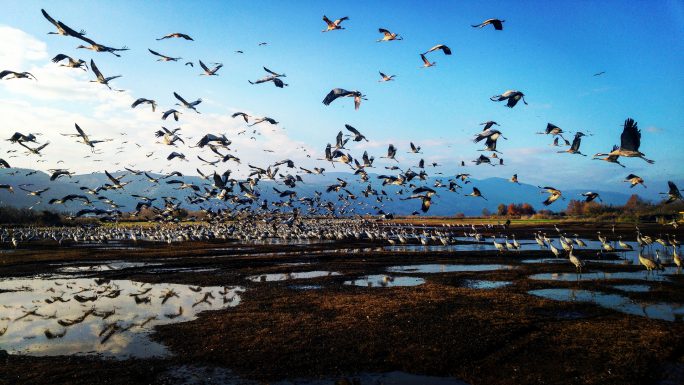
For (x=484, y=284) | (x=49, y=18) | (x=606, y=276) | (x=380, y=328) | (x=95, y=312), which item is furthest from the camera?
(x=606, y=276)

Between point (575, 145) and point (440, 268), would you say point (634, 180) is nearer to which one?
point (575, 145)

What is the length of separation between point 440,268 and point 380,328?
54.7 ft

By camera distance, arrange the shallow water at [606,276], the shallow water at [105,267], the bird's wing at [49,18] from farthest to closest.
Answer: the shallow water at [105,267] → the shallow water at [606,276] → the bird's wing at [49,18]

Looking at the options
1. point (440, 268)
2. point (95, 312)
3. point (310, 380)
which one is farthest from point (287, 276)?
point (310, 380)

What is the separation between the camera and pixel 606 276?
78.0ft

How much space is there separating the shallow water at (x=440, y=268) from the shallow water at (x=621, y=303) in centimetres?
843

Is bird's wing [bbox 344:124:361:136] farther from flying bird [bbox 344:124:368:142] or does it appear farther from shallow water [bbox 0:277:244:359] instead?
shallow water [bbox 0:277:244:359]

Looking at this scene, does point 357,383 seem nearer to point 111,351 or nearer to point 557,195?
point 111,351

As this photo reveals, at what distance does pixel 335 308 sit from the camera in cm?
1694

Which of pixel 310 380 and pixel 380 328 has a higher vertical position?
pixel 380 328

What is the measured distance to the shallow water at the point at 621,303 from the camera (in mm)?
15062

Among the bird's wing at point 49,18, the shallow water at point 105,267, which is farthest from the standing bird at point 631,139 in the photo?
the shallow water at point 105,267

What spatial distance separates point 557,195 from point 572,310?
5020 mm

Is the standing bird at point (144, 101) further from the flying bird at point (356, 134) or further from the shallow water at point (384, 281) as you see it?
the shallow water at point (384, 281)
